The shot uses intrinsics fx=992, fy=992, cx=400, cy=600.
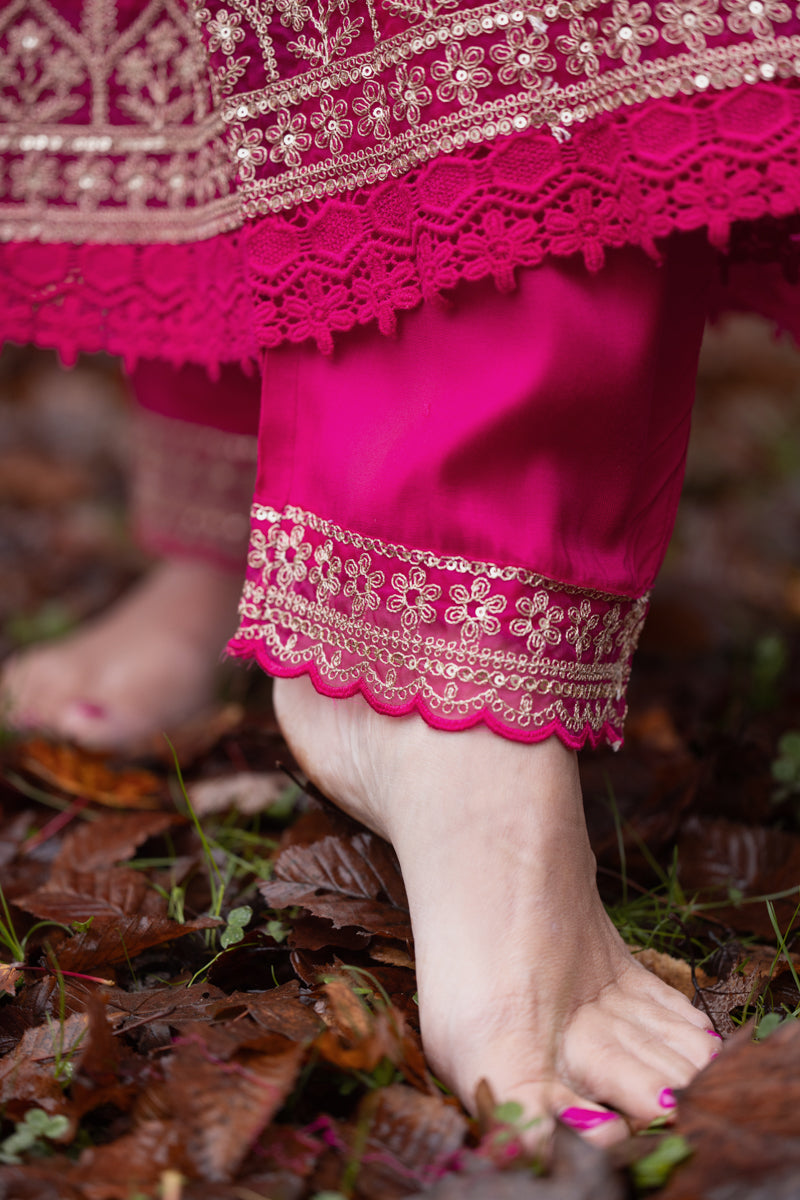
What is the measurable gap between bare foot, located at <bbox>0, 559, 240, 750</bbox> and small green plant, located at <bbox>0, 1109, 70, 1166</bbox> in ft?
2.74

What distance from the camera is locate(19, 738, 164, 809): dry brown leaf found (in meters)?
1.28

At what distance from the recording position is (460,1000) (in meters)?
0.75

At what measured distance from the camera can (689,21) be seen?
691 millimetres

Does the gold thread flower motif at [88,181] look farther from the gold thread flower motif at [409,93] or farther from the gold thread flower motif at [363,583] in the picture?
the gold thread flower motif at [363,583]

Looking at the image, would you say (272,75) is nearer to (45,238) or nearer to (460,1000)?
(45,238)

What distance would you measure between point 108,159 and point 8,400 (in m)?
2.88

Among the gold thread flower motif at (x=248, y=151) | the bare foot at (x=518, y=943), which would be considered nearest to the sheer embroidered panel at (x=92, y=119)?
the gold thread flower motif at (x=248, y=151)

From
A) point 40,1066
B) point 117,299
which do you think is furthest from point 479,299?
point 40,1066

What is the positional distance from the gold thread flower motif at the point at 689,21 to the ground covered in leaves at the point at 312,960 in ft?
2.23

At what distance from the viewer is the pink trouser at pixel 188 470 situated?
1.47 m

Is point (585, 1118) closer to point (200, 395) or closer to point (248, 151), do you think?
point (248, 151)

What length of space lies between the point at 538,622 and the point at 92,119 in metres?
0.76

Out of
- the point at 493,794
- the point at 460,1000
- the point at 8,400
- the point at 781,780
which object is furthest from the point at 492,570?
the point at 8,400

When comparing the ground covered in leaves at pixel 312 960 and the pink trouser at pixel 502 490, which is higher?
the pink trouser at pixel 502 490
